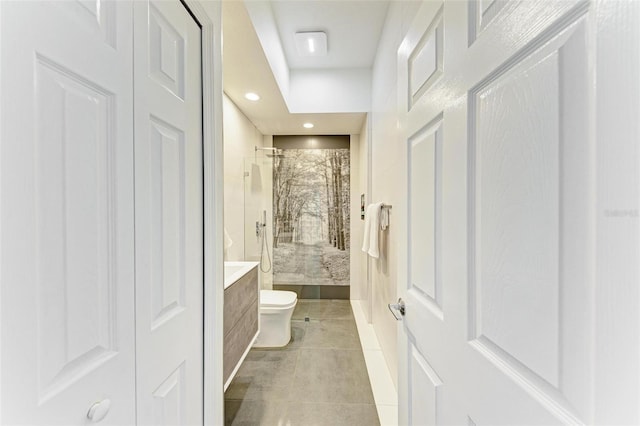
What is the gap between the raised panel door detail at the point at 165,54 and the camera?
0.77 meters

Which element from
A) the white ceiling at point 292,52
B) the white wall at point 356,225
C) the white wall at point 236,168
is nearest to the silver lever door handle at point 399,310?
the white ceiling at point 292,52

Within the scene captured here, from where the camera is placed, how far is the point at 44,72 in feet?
A: 1.54

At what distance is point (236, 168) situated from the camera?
2928 mm

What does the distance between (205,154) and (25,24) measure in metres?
0.63

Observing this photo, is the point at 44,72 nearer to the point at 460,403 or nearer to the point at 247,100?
the point at 460,403

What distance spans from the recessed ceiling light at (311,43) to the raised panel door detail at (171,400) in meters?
2.44

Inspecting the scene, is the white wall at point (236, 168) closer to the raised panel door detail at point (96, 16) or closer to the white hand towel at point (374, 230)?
the white hand towel at point (374, 230)

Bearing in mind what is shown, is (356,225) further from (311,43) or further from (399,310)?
(399,310)

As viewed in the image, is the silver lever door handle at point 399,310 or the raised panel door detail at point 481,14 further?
the silver lever door handle at point 399,310

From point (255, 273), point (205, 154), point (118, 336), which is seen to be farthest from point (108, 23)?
point (255, 273)

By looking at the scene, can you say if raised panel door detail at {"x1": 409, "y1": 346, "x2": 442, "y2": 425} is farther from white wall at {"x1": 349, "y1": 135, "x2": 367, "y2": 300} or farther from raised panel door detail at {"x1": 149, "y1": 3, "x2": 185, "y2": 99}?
white wall at {"x1": 349, "y1": 135, "x2": 367, "y2": 300}

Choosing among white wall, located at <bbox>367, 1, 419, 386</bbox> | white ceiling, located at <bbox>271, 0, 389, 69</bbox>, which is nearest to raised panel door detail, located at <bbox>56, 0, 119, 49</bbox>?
white wall, located at <bbox>367, 1, 419, 386</bbox>

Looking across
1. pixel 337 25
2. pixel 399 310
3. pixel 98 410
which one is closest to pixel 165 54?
pixel 98 410

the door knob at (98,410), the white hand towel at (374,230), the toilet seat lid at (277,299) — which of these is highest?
the white hand towel at (374,230)
